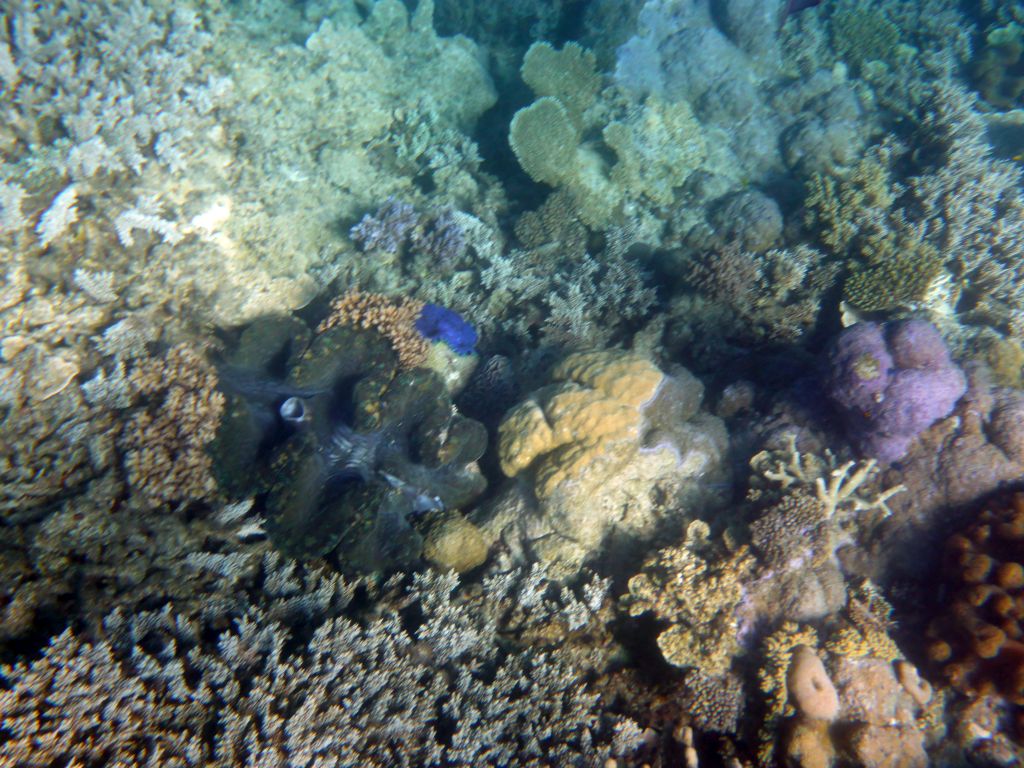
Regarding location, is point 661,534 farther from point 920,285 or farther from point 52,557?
point 52,557

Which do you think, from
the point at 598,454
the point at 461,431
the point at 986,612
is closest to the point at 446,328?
the point at 461,431

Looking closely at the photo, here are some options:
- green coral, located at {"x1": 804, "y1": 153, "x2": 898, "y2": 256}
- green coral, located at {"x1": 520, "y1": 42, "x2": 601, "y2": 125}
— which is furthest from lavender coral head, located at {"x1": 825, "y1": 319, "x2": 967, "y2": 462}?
green coral, located at {"x1": 520, "y1": 42, "x2": 601, "y2": 125}

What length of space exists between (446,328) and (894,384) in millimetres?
4025

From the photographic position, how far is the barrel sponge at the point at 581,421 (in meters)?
4.35

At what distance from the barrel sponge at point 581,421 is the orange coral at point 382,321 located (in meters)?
1.15

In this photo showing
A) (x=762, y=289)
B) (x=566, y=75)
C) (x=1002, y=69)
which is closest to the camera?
(x=762, y=289)

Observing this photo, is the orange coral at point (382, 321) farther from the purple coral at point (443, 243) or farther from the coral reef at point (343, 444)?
the purple coral at point (443, 243)

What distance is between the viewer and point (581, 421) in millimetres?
4379

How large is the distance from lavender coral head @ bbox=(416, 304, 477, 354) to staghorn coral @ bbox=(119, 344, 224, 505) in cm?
205

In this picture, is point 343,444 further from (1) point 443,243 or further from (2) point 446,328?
(1) point 443,243

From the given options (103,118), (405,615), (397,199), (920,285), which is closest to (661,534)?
(405,615)

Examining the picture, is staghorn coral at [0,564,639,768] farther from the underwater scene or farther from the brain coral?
the brain coral

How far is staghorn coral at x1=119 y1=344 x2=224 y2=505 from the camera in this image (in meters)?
3.91

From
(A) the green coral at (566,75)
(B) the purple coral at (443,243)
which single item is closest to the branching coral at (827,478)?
(B) the purple coral at (443,243)
